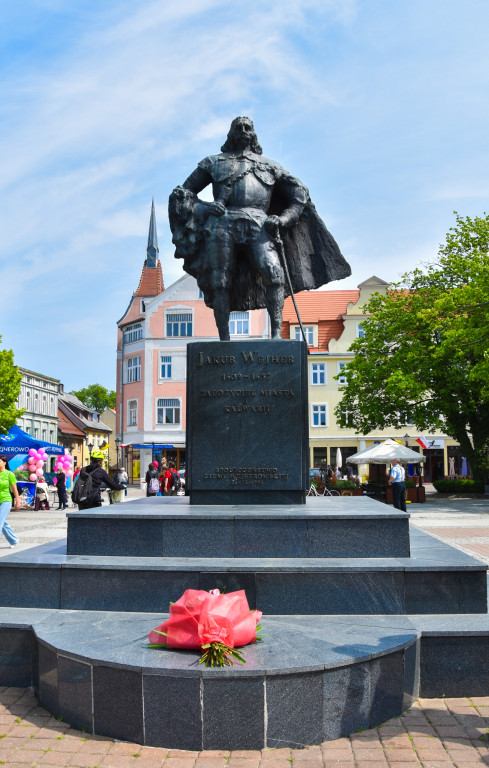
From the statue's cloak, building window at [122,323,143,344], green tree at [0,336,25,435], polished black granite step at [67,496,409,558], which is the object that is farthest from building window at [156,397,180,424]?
polished black granite step at [67,496,409,558]

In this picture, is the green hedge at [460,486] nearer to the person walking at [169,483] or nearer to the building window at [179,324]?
the person walking at [169,483]

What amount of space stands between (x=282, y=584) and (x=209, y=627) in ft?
4.02

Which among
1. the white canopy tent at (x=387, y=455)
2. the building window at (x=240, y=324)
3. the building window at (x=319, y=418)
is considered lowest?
the white canopy tent at (x=387, y=455)

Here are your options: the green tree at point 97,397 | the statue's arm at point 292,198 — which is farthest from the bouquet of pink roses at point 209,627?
the green tree at point 97,397

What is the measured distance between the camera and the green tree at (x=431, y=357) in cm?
2842

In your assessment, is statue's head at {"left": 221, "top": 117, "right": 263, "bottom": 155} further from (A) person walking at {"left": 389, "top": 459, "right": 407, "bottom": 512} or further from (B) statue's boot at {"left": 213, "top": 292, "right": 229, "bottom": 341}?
(A) person walking at {"left": 389, "top": 459, "right": 407, "bottom": 512}

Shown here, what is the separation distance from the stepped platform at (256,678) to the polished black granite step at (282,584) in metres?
0.28

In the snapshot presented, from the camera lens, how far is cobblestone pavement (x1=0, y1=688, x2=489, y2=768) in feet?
12.3

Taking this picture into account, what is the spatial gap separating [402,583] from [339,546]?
0.65m

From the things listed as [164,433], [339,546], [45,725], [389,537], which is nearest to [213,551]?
[339,546]

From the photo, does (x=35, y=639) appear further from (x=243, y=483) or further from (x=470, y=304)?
(x=470, y=304)

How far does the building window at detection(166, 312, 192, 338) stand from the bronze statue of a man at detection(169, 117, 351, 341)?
37298 mm

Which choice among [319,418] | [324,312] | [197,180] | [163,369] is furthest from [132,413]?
[197,180]

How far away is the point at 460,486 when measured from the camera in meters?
30.6
